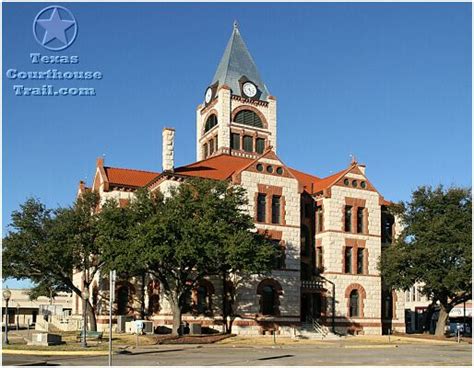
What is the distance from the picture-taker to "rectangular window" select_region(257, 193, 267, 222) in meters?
55.3

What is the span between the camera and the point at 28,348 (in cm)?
3447

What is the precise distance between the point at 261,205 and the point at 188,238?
544 inches

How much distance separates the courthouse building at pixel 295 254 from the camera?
53.2 metres

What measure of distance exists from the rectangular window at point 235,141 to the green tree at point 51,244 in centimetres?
2537

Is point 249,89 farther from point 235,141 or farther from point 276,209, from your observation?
point 276,209

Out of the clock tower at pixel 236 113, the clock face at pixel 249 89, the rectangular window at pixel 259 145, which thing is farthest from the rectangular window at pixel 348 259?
the clock face at pixel 249 89

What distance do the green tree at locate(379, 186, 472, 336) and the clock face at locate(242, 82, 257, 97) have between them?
1037 inches

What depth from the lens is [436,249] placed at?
5288 cm

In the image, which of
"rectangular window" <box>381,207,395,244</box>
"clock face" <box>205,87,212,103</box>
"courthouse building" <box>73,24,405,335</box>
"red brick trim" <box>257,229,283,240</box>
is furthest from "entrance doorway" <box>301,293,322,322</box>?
"clock face" <box>205,87,212,103</box>

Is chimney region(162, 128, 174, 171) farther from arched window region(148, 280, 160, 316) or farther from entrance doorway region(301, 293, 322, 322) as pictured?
entrance doorway region(301, 293, 322, 322)

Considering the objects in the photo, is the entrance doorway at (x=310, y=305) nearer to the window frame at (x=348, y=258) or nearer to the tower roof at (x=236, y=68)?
the window frame at (x=348, y=258)

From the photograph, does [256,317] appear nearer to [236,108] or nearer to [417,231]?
[417,231]

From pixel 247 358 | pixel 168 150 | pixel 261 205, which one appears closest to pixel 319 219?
pixel 261 205

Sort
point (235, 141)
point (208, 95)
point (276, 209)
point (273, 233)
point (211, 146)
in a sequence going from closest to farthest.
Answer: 1. point (273, 233)
2. point (276, 209)
3. point (235, 141)
4. point (211, 146)
5. point (208, 95)
